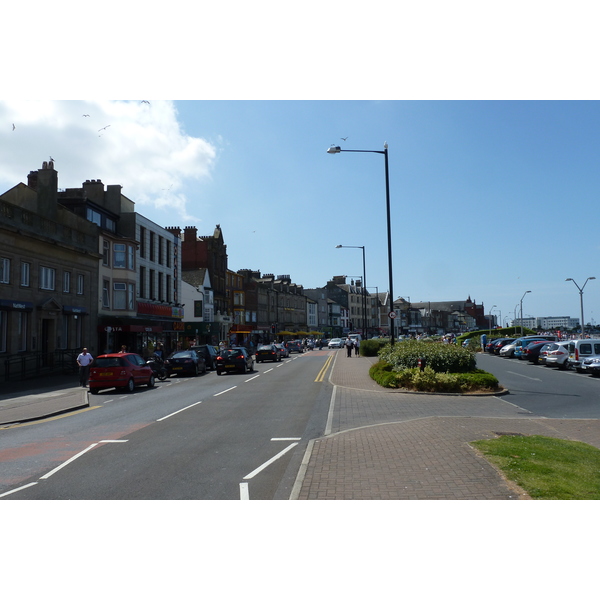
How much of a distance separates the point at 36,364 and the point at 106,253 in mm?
11947

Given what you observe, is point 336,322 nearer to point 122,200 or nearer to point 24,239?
point 122,200

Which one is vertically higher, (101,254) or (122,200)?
(122,200)

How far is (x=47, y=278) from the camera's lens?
3020 centimetres

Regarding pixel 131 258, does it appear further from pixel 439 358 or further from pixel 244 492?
pixel 244 492

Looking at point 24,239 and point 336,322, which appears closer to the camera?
point 24,239

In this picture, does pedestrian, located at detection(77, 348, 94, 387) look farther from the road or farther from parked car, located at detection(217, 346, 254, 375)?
parked car, located at detection(217, 346, 254, 375)

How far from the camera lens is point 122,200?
43188 millimetres

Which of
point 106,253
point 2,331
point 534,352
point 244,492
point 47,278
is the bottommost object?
point 244,492

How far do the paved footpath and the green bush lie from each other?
3379mm

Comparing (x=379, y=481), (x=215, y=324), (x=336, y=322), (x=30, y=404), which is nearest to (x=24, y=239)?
(x=30, y=404)

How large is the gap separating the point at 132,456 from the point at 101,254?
2816 cm

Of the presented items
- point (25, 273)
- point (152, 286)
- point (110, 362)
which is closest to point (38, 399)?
point (110, 362)

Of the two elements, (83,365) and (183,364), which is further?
(183,364)

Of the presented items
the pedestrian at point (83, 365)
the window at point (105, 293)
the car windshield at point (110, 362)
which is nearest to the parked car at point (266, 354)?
the window at point (105, 293)
